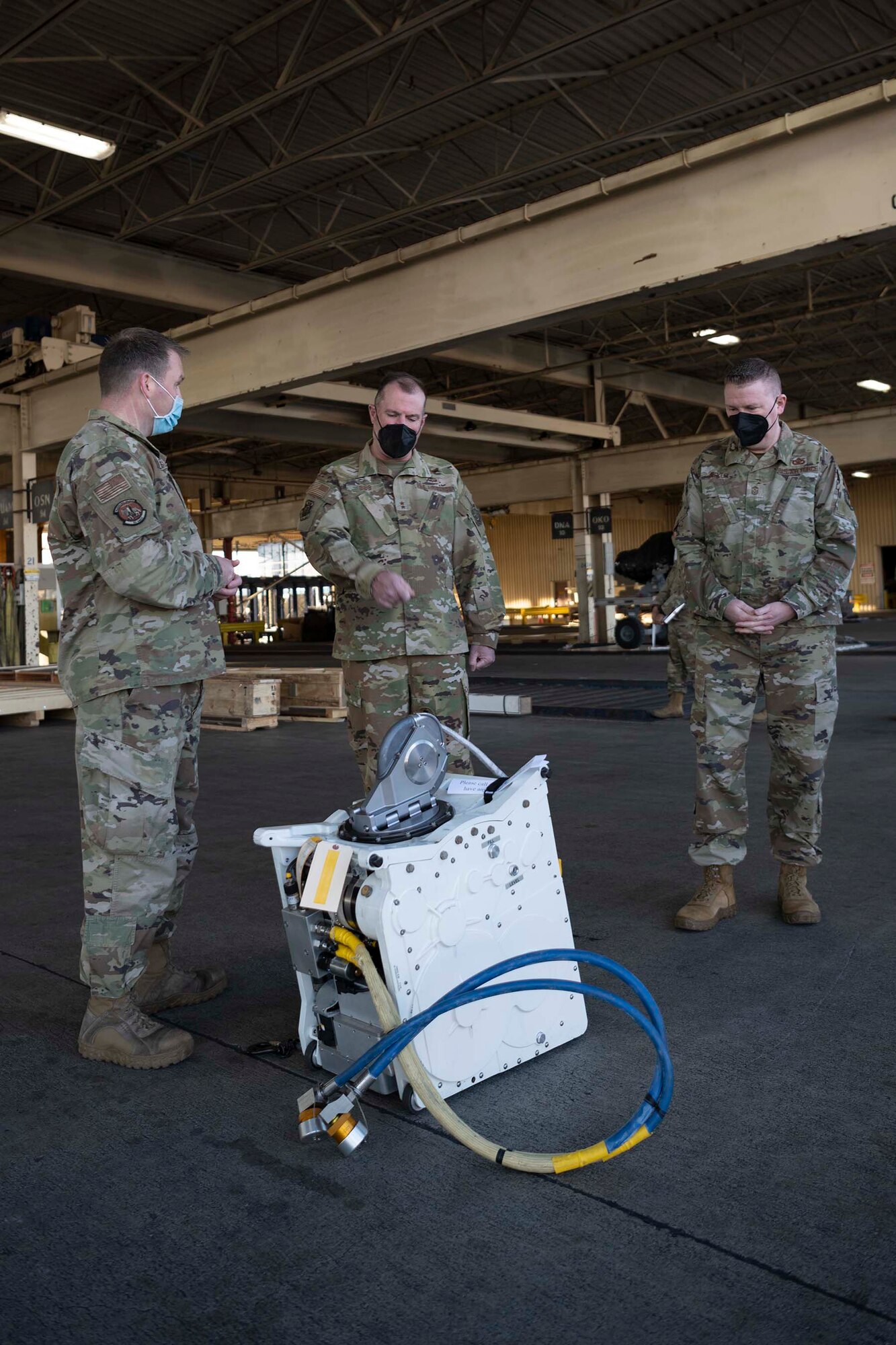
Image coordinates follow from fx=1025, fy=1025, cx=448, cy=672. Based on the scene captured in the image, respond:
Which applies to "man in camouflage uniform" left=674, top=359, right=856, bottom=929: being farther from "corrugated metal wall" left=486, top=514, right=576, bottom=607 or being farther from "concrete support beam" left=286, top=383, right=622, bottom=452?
"corrugated metal wall" left=486, top=514, right=576, bottom=607

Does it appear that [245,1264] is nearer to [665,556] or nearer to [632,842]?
[632,842]

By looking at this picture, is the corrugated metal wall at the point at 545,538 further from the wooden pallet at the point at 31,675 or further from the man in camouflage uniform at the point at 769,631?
the man in camouflage uniform at the point at 769,631

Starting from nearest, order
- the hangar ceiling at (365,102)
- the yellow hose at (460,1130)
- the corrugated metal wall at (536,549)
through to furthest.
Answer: the yellow hose at (460,1130)
the hangar ceiling at (365,102)
the corrugated metal wall at (536,549)

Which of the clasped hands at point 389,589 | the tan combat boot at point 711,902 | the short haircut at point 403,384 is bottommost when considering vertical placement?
the tan combat boot at point 711,902

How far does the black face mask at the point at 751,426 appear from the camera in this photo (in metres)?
3.40

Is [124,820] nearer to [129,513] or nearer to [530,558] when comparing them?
[129,513]

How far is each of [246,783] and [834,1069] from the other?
4988mm

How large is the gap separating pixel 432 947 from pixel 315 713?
8683mm

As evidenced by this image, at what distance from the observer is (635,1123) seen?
1959mm

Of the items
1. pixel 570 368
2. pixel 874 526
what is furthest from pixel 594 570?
pixel 874 526

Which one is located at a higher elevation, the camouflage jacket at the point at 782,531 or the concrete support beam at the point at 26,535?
the concrete support beam at the point at 26,535

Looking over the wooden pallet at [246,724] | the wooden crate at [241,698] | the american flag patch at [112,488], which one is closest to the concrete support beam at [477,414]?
the wooden crate at [241,698]

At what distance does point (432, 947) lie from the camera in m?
2.20

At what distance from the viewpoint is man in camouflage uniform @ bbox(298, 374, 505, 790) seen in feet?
10.4
